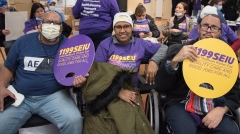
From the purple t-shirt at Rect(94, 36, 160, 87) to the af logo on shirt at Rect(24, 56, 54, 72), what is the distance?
0.39 meters

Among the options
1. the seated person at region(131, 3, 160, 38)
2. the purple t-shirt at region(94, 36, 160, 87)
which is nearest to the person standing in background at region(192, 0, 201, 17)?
the seated person at region(131, 3, 160, 38)

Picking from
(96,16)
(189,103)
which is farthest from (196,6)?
(189,103)

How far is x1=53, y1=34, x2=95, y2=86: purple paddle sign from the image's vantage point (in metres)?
1.60

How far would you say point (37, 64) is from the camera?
69.6 inches

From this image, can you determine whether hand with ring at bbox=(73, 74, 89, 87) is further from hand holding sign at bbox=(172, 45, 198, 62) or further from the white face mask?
hand holding sign at bbox=(172, 45, 198, 62)

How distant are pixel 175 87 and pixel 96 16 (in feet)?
4.57

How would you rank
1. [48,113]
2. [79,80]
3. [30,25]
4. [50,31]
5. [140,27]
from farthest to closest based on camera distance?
[140,27]
[30,25]
[50,31]
[48,113]
[79,80]

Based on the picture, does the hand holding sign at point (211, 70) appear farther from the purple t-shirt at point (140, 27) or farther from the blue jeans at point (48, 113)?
the purple t-shirt at point (140, 27)

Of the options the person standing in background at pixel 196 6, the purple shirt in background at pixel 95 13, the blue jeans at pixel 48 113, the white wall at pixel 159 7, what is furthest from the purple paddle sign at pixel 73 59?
the white wall at pixel 159 7

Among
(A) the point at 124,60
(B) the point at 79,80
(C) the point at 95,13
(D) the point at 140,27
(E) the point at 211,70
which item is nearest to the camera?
(E) the point at 211,70

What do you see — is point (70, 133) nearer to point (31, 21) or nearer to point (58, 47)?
point (58, 47)

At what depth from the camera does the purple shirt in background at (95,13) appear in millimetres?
2629

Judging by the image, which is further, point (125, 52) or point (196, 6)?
point (196, 6)

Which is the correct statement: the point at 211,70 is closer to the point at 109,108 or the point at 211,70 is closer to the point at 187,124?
the point at 187,124
